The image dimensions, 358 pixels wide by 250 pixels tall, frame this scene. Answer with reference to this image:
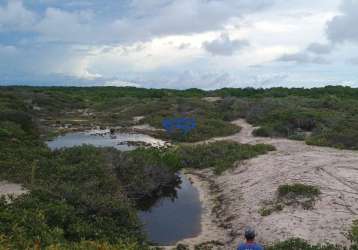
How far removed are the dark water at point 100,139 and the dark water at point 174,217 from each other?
39.7 ft

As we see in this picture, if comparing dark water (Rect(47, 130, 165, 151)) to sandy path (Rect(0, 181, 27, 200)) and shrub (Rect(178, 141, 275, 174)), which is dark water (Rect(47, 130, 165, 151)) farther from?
sandy path (Rect(0, 181, 27, 200))

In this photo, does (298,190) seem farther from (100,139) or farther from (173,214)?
(100,139)

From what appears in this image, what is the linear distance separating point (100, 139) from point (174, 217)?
63.6ft

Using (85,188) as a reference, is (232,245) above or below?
below

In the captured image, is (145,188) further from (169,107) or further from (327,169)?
(169,107)

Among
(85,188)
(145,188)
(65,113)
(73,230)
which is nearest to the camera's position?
(73,230)

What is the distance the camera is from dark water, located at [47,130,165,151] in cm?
3338

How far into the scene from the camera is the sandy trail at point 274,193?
14.6m

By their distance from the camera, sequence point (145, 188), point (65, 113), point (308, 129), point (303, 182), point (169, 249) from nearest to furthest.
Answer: point (169, 249) → point (303, 182) → point (145, 188) → point (308, 129) → point (65, 113)

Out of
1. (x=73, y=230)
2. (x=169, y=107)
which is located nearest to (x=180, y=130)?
(x=169, y=107)

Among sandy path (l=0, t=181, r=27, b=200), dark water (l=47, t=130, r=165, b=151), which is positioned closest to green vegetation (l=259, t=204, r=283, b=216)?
sandy path (l=0, t=181, r=27, b=200)

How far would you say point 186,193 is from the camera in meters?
21.2

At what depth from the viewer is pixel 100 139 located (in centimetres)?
3644

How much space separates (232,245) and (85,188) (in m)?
5.21
